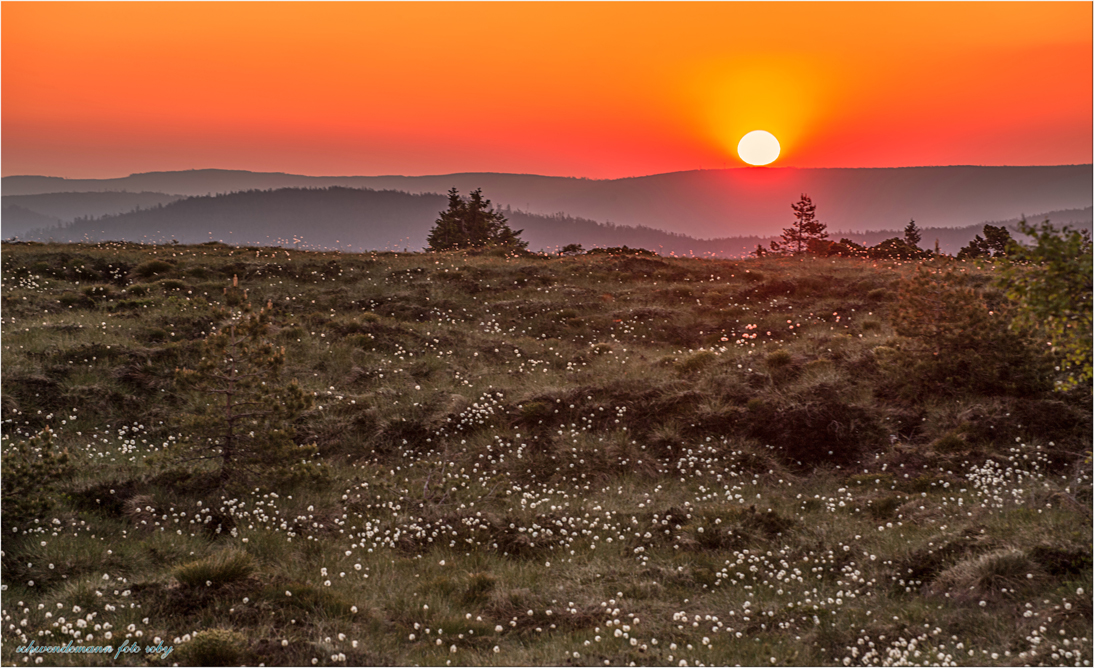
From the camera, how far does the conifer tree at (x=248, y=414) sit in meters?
12.8

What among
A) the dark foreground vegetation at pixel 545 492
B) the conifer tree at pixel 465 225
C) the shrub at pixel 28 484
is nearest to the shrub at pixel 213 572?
the dark foreground vegetation at pixel 545 492

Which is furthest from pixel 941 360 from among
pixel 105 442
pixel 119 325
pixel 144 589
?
pixel 119 325

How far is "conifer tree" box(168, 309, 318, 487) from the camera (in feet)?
42.0

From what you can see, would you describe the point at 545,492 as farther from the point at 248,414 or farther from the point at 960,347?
the point at 960,347

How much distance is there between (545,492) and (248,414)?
6346 mm

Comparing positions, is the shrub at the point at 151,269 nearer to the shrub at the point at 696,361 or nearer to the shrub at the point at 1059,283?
the shrub at the point at 696,361

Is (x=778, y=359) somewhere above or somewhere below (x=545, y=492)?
above

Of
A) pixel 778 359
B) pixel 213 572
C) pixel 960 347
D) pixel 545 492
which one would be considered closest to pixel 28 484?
pixel 213 572

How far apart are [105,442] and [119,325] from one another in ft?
27.3

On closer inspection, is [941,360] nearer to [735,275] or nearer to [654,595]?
[654,595]

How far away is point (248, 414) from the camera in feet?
43.1

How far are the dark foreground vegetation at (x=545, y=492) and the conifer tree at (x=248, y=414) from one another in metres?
0.07

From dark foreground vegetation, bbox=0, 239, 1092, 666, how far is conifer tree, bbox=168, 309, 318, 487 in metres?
0.07

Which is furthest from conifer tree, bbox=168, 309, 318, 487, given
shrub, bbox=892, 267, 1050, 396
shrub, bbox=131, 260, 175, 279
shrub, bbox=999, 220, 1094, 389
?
shrub, bbox=131, 260, 175, 279
